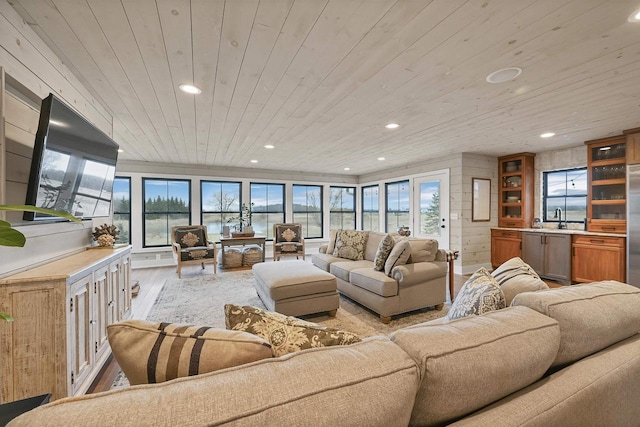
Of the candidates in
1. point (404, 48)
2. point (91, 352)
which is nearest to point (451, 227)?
point (404, 48)

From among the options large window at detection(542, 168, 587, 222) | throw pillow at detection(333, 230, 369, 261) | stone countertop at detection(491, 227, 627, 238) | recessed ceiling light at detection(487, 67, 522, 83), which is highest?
recessed ceiling light at detection(487, 67, 522, 83)

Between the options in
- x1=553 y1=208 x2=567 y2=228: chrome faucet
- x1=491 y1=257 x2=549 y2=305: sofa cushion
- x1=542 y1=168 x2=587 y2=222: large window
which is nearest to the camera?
x1=491 y1=257 x2=549 y2=305: sofa cushion

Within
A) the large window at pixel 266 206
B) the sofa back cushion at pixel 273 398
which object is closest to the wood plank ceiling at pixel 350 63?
the sofa back cushion at pixel 273 398

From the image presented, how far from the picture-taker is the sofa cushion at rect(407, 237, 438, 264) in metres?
3.13

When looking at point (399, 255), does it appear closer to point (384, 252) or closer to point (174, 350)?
point (384, 252)

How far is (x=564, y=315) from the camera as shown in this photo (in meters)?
0.97

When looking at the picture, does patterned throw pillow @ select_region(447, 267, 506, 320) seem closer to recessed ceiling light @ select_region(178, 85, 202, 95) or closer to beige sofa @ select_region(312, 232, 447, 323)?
beige sofa @ select_region(312, 232, 447, 323)

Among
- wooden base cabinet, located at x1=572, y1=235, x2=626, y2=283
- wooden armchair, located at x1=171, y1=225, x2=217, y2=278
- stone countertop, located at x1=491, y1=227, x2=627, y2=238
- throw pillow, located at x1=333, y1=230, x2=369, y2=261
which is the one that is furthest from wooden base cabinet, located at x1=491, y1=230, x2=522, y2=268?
wooden armchair, located at x1=171, y1=225, x2=217, y2=278

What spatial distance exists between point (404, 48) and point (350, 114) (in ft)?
4.03

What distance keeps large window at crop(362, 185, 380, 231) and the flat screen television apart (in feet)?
20.1

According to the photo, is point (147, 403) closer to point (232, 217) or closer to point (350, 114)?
point (350, 114)

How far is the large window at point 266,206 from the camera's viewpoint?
700 cm

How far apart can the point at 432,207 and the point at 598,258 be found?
2.56 meters

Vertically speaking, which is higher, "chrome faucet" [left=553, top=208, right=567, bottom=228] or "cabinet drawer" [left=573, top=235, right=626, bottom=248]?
"chrome faucet" [left=553, top=208, right=567, bottom=228]
